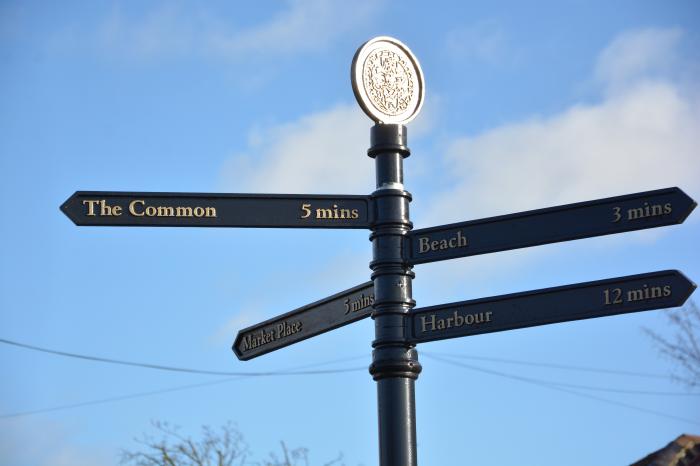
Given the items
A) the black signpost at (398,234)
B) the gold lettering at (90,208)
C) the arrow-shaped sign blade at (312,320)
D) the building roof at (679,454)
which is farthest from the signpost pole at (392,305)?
the building roof at (679,454)

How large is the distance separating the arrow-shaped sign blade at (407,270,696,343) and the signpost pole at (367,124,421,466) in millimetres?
116

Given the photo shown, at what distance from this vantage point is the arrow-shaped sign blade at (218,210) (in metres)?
7.45

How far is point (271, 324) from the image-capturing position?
8.21 metres

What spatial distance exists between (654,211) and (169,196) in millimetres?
2730

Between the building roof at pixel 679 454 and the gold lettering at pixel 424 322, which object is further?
the building roof at pixel 679 454

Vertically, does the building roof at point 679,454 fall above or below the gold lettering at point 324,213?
above

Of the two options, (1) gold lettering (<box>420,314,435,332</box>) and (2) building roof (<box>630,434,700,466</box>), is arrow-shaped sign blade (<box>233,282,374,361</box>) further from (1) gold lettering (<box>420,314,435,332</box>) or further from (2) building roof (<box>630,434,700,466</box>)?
(2) building roof (<box>630,434,700,466</box>)

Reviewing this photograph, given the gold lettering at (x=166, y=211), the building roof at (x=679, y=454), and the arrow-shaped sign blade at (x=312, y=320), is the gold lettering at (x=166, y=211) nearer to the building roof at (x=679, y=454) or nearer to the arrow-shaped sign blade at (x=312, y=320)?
the arrow-shaped sign blade at (x=312, y=320)

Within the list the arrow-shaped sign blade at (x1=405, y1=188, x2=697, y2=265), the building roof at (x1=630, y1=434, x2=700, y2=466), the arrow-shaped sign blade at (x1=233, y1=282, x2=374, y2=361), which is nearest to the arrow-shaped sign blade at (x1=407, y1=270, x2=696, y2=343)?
the arrow-shaped sign blade at (x1=405, y1=188, x2=697, y2=265)

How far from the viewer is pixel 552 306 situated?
741cm

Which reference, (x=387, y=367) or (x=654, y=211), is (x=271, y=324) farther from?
(x=654, y=211)

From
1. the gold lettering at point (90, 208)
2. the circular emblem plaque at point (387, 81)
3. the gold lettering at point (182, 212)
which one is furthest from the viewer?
the circular emblem plaque at point (387, 81)

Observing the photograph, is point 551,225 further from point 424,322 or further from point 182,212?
point 182,212

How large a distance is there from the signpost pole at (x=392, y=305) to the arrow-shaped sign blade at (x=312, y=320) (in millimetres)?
223
